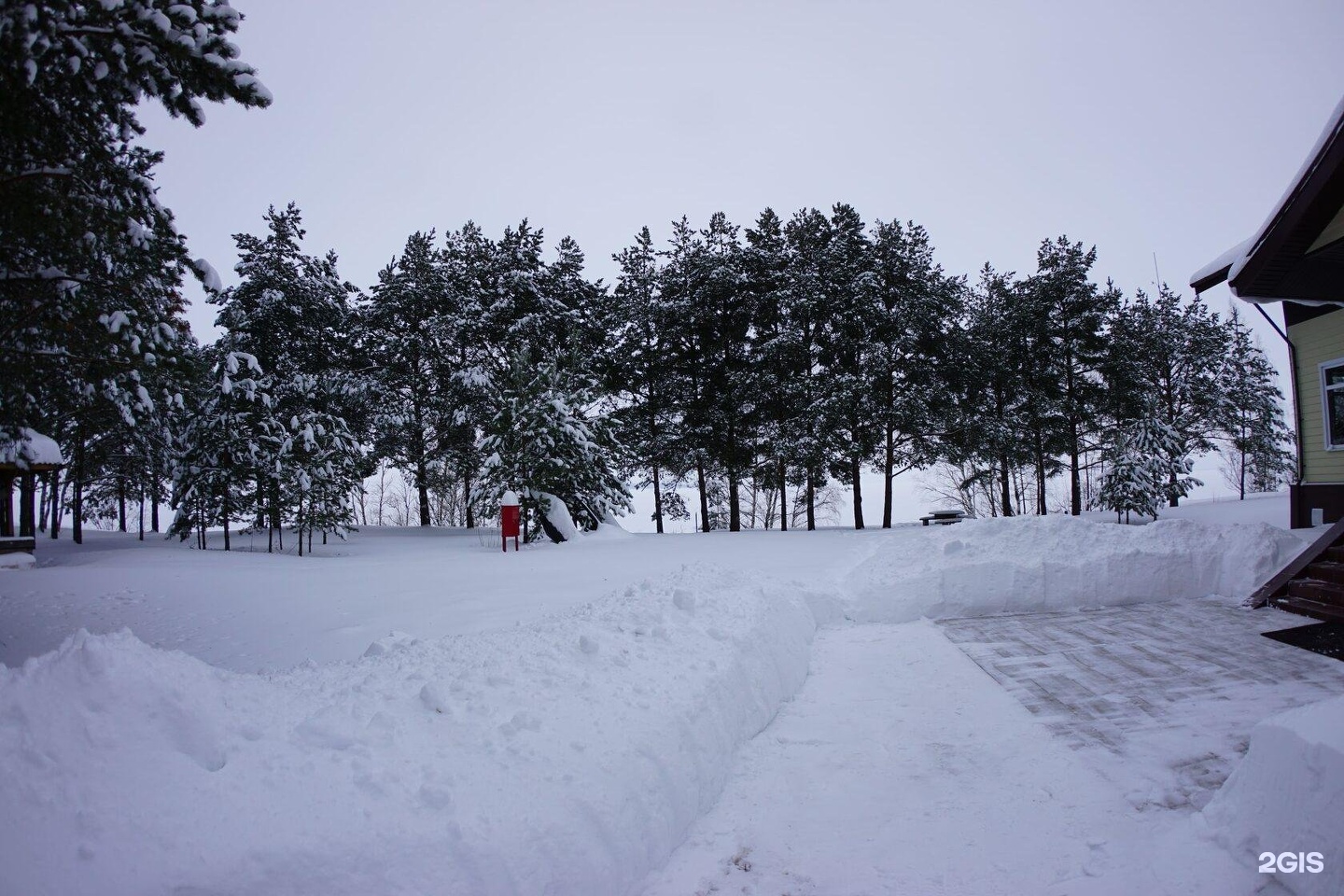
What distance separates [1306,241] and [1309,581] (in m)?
4.47

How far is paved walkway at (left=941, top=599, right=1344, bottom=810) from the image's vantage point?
3.83 m


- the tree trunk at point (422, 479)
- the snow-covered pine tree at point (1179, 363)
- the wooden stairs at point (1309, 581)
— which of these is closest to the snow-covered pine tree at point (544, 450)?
the tree trunk at point (422, 479)

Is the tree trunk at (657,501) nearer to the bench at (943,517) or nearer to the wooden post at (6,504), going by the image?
the bench at (943,517)

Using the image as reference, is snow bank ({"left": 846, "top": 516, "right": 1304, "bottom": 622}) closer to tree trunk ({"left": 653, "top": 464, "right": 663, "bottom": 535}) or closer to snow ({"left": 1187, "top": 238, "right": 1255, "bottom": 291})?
snow ({"left": 1187, "top": 238, "right": 1255, "bottom": 291})

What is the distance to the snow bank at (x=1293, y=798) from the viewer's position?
2.55 meters

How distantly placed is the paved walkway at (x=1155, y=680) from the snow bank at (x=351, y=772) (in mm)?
2468

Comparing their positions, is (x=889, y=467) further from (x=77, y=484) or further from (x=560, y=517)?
(x=77, y=484)

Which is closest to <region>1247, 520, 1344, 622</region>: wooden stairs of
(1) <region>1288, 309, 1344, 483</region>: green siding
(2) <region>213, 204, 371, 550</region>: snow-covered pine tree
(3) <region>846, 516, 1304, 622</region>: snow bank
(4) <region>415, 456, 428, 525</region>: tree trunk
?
(3) <region>846, 516, 1304, 622</region>: snow bank

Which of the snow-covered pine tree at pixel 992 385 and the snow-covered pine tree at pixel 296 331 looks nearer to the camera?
the snow-covered pine tree at pixel 992 385

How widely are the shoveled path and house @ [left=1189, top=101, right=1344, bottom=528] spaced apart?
7.79m

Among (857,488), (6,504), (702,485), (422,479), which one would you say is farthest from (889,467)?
(6,504)

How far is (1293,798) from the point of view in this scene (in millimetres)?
2764

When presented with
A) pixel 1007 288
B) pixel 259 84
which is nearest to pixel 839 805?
pixel 259 84

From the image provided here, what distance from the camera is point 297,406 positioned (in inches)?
906
